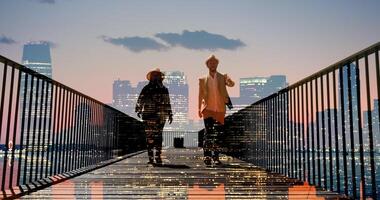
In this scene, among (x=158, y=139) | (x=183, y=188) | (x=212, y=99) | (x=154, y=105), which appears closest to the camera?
(x=183, y=188)

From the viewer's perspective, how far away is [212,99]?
23.9ft

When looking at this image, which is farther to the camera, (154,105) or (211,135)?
(154,105)

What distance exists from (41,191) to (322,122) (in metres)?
2.96

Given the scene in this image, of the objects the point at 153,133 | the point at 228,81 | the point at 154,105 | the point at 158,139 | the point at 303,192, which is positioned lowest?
the point at 303,192

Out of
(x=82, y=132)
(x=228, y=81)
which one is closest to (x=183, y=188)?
(x=82, y=132)

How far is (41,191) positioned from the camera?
13.0ft

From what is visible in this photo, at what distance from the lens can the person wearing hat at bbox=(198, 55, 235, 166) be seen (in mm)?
7277

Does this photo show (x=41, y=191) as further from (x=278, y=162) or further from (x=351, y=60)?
(x=278, y=162)

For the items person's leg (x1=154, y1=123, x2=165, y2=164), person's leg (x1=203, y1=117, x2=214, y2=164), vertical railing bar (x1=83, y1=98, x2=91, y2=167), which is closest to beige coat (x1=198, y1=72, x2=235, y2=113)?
person's leg (x1=203, y1=117, x2=214, y2=164)

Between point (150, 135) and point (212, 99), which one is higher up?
point (212, 99)

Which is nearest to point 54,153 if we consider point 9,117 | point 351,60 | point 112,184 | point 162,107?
point 112,184

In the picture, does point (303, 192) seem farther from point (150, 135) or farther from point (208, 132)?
point (150, 135)

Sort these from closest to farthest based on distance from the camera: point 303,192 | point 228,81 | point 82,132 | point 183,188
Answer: point 303,192
point 183,188
point 82,132
point 228,81

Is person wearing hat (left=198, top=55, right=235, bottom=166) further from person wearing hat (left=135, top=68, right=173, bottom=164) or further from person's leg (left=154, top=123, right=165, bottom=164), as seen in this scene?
person's leg (left=154, top=123, right=165, bottom=164)
